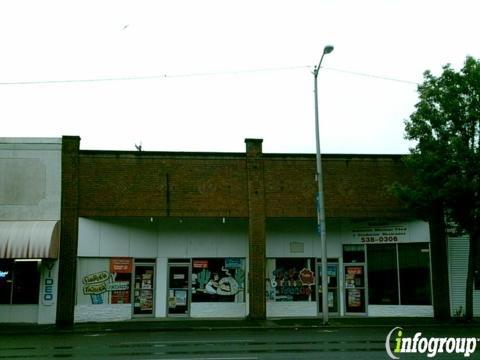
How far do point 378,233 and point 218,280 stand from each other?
6.95 m

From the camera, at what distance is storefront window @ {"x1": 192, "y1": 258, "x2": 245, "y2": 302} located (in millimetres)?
22891

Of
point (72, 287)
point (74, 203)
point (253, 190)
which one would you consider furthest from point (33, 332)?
point (253, 190)

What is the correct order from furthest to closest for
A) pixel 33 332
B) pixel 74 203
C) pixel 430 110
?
1. pixel 74 203
2. pixel 430 110
3. pixel 33 332

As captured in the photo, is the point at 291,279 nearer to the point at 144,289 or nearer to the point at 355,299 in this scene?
the point at 355,299

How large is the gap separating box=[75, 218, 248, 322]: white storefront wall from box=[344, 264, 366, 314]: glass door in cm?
429

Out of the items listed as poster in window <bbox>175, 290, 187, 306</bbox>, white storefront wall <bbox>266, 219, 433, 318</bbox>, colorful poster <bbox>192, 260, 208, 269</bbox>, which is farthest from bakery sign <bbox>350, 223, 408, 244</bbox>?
poster in window <bbox>175, 290, 187, 306</bbox>

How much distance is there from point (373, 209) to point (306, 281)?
4.09 metres

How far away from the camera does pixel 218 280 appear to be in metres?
23.0

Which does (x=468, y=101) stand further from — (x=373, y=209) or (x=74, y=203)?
(x=74, y=203)

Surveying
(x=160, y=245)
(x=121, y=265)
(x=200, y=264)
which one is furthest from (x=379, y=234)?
(x=121, y=265)

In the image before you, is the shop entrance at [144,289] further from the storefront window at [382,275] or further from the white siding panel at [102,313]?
the storefront window at [382,275]

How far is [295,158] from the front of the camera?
74.0 feet

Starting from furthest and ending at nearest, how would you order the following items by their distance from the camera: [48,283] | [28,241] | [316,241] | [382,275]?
[316,241], [382,275], [48,283], [28,241]

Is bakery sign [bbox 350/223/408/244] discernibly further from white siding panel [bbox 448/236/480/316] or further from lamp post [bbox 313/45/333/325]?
lamp post [bbox 313/45/333/325]
